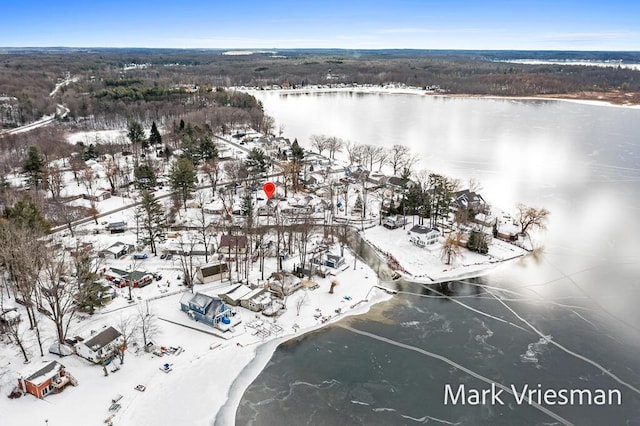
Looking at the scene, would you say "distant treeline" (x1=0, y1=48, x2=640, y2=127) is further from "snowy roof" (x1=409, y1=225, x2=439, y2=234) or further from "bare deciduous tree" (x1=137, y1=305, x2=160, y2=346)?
"bare deciduous tree" (x1=137, y1=305, x2=160, y2=346)

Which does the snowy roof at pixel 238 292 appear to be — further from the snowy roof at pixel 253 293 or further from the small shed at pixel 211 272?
the small shed at pixel 211 272

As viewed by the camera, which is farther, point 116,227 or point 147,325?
point 116,227

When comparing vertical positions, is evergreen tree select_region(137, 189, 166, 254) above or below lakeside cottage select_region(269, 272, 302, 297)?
above

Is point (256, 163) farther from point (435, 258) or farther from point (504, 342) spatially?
point (504, 342)

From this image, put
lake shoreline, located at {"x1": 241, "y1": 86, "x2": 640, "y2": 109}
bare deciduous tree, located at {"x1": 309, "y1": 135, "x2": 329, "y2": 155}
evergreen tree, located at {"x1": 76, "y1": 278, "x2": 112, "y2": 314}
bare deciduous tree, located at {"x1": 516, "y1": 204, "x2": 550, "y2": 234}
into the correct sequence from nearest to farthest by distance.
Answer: evergreen tree, located at {"x1": 76, "y1": 278, "x2": 112, "y2": 314} → bare deciduous tree, located at {"x1": 516, "y1": 204, "x2": 550, "y2": 234} → bare deciduous tree, located at {"x1": 309, "y1": 135, "x2": 329, "y2": 155} → lake shoreline, located at {"x1": 241, "y1": 86, "x2": 640, "y2": 109}

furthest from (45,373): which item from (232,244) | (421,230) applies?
(421,230)

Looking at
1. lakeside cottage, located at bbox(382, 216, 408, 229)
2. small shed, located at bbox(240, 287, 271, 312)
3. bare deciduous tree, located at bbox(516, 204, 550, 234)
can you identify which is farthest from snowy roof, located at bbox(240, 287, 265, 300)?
bare deciduous tree, located at bbox(516, 204, 550, 234)

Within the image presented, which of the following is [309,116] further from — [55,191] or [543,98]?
[543,98]
